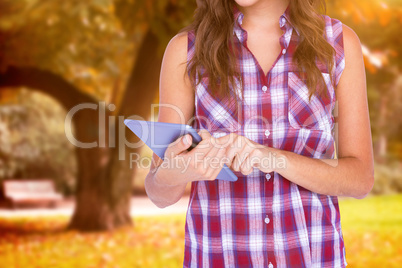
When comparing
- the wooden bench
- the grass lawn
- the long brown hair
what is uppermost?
the long brown hair

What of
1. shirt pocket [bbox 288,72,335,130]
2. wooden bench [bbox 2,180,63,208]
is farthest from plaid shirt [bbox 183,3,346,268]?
wooden bench [bbox 2,180,63,208]

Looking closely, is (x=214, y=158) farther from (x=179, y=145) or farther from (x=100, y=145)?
(x=100, y=145)

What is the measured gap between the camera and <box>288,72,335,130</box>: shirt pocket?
3.20 feet

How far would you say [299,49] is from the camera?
102cm

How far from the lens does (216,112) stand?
39.2 inches

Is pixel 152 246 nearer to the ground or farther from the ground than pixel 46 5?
nearer to the ground

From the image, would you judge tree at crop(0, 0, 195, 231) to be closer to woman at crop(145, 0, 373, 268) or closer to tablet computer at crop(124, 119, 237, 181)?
woman at crop(145, 0, 373, 268)

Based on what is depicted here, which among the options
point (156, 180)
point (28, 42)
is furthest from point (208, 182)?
point (28, 42)

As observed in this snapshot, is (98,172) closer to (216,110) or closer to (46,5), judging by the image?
(46,5)

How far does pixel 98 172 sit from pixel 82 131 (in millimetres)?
441

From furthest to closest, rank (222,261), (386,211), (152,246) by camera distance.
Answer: (386,211)
(152,246)
(222,261)

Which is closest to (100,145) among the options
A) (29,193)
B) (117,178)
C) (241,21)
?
(117,178)

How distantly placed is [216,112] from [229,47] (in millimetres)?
160

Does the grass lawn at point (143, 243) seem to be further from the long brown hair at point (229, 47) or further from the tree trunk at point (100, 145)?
the long brown hair at point (229, 47)
